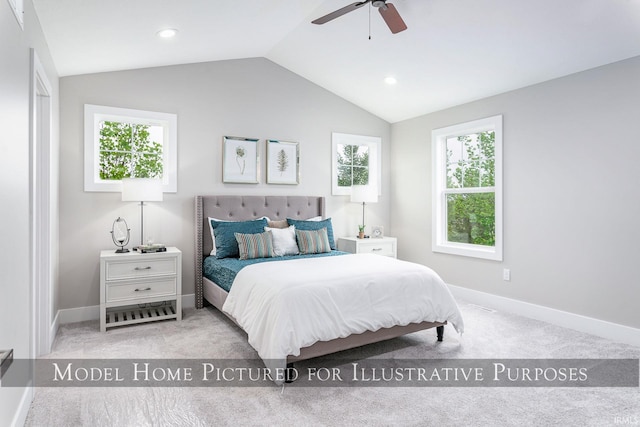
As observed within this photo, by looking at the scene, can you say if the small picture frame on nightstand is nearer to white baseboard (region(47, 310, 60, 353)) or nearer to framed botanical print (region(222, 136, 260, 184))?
framed botanical print (region(222, 136, 260, 184))

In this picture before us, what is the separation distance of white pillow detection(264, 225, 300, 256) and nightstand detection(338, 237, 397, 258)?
1.12 meters

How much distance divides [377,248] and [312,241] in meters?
1.33

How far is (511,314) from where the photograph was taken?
13.6 feet

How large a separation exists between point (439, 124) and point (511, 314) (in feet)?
8.29

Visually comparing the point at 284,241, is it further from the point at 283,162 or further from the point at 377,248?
the point at 377,248

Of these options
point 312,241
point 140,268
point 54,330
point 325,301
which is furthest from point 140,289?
point 325,301

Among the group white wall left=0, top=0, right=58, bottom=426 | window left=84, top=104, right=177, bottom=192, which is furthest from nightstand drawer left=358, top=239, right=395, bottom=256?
white wall left=0, top=0, right=58, bottom=426

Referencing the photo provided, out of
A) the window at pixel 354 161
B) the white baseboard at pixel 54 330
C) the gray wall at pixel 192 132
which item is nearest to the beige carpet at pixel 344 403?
the white baseboard at pixel 54 330

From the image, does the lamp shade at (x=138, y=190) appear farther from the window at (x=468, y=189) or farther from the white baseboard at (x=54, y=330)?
the window at (x=468, y=189)

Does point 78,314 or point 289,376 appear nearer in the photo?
point 289,376

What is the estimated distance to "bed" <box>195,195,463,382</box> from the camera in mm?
2736

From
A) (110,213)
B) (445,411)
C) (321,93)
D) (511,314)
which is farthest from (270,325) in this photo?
(321,93)

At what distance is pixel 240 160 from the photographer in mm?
4730

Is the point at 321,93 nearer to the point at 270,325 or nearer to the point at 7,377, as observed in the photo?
the point at 270,325
